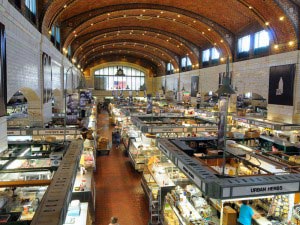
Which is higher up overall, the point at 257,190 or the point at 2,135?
the point at 2,135

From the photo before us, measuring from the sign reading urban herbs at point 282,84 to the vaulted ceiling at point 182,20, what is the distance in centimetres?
109

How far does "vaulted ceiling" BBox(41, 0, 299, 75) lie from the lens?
13.9 meters

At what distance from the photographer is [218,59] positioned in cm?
2289

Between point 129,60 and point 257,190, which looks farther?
point 129,60

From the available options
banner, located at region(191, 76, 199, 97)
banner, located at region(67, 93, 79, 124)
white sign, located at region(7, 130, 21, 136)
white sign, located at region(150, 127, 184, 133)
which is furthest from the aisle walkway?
banner, located at region(191, 76, 199, 97)

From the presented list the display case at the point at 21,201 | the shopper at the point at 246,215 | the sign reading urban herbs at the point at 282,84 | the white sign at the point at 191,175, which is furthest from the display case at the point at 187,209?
the sign reading urban herbs at the point at 282,84

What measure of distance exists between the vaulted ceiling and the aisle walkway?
263 inches

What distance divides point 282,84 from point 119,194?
1016cm

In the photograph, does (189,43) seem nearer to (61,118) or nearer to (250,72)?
(250,72)

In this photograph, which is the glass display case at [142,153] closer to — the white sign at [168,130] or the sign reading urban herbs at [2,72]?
the white sign at [168,130]

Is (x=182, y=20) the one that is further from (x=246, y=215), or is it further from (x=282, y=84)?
(x=246, y=215)

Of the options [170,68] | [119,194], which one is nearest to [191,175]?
[119,194]

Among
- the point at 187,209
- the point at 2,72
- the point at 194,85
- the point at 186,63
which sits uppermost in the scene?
the point at 186,63

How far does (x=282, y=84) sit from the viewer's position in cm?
1459
